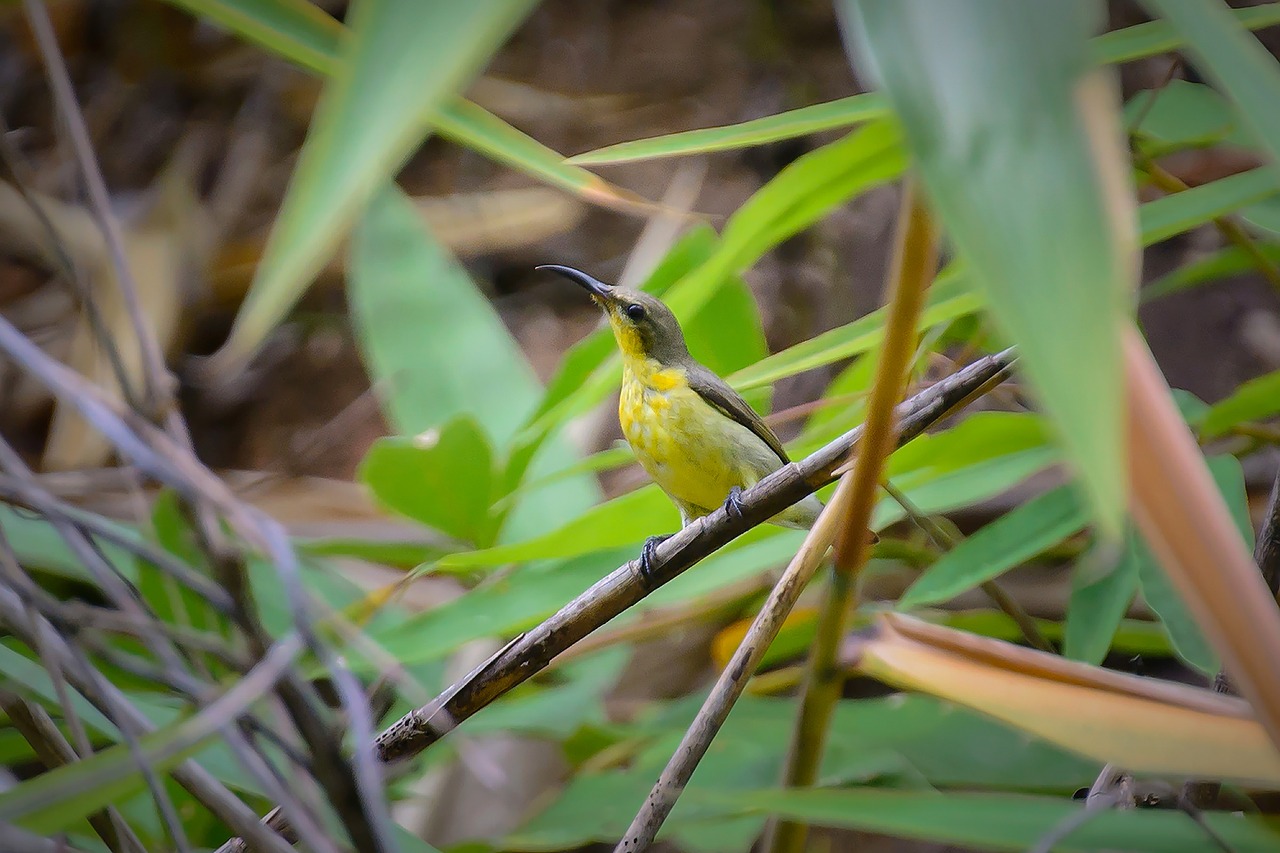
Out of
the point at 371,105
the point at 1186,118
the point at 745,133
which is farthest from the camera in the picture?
the point at 1186,118

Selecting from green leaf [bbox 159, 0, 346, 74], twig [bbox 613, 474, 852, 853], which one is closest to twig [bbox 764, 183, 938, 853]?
twig [bbox 613, 474, 852, 853]

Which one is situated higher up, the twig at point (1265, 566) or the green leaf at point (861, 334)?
the green leaf at point (861, 334)

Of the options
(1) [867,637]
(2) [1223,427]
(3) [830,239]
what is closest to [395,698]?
(1) [867,637]

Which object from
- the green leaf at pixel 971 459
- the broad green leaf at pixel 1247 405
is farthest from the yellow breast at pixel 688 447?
the broad green leaf at pixel 1247 405

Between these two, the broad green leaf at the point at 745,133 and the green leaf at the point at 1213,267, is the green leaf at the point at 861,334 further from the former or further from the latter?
the green leaf at the point at 1213,267

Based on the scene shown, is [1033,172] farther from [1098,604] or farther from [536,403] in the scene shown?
[536,403]

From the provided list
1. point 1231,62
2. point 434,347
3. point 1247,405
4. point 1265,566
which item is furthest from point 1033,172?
point 434,347
